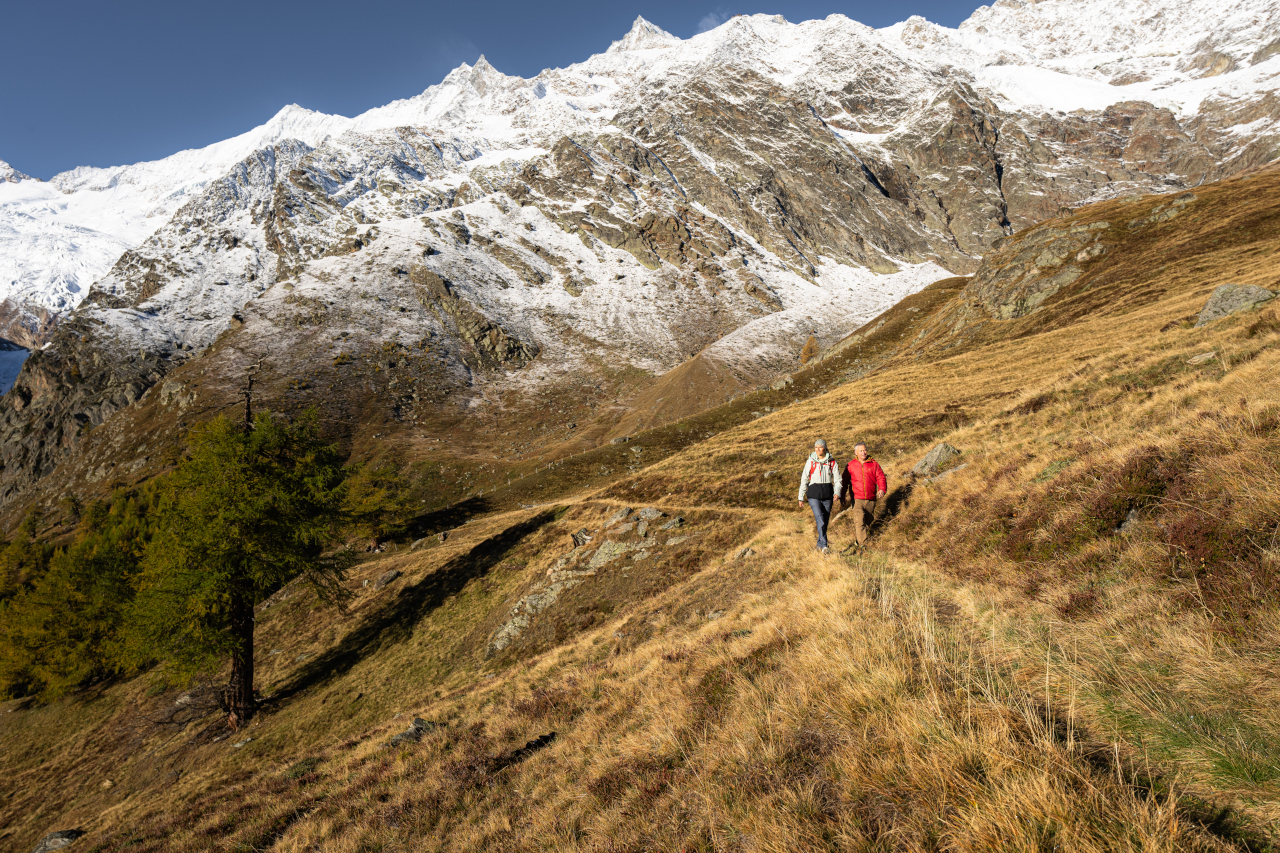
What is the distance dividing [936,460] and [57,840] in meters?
30.1

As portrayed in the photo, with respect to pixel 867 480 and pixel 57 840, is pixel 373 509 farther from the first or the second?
pixel 867 480

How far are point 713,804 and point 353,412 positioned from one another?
10217 centimetres

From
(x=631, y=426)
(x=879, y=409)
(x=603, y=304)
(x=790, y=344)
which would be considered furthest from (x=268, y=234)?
(x=879, y=409)

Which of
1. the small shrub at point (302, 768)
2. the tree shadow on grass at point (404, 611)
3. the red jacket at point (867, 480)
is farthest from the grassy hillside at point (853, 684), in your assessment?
the red jacket at point (867, 480)

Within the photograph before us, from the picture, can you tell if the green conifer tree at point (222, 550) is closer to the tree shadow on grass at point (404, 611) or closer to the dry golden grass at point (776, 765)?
the tree shadow on grass at point (404, 611)

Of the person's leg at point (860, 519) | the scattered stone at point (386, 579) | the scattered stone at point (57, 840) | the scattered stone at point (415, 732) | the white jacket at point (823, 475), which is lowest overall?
the scattered stone at point (57, 840)

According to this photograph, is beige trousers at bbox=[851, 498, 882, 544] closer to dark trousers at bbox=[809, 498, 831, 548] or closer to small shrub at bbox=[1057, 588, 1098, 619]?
dark trousers at bbox=[809, 498, 831, 548]

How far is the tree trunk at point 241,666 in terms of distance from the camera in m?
21.3

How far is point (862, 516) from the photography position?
12.3 meters

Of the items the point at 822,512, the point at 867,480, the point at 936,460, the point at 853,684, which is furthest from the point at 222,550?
the point at 936,460

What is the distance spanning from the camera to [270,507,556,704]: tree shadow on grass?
24641 millimetres

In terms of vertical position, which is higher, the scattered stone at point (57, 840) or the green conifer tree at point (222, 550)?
the green conifer tree at point (222, 550)

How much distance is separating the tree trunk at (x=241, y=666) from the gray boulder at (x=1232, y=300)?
144 feet

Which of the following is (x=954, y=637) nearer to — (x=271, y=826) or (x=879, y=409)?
(x=271, y=826)
